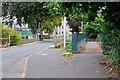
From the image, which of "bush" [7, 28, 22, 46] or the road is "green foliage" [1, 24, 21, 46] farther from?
the road

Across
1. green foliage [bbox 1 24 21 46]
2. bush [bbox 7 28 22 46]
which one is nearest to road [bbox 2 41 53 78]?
green foliage [bbox 1 24 21 46]

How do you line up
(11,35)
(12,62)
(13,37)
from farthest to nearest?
1. (13,37)
2. (11,35)
3. (12,62)

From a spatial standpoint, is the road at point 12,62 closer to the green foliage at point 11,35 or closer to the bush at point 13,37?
the green foliage at point 11,35

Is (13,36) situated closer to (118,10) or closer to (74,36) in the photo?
(74,36)

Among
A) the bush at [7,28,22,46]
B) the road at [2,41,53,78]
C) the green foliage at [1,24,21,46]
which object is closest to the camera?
the road at [2,41,53,78]

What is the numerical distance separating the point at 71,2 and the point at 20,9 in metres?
2.87

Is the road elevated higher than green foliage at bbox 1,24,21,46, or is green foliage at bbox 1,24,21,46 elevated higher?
green foliage at bbox 1,24,21,46

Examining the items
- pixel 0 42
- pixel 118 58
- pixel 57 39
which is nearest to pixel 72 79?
pixel 118 58

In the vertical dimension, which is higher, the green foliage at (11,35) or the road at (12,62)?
the green foliage at (11,35)

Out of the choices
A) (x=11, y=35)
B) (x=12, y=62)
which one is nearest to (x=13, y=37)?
(x=11, y=35)

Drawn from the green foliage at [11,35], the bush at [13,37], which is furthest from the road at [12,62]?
the bush at [13,37]

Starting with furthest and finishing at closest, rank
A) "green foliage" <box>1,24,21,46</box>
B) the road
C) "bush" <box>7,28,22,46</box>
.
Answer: "bush" <box>7,28,22,46</box> < "green foliage" <box>1,24,21,46</box> < the road

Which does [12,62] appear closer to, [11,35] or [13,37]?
[11,35]

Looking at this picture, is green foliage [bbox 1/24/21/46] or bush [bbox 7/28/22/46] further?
bush [bbox 7/28/22/46]
